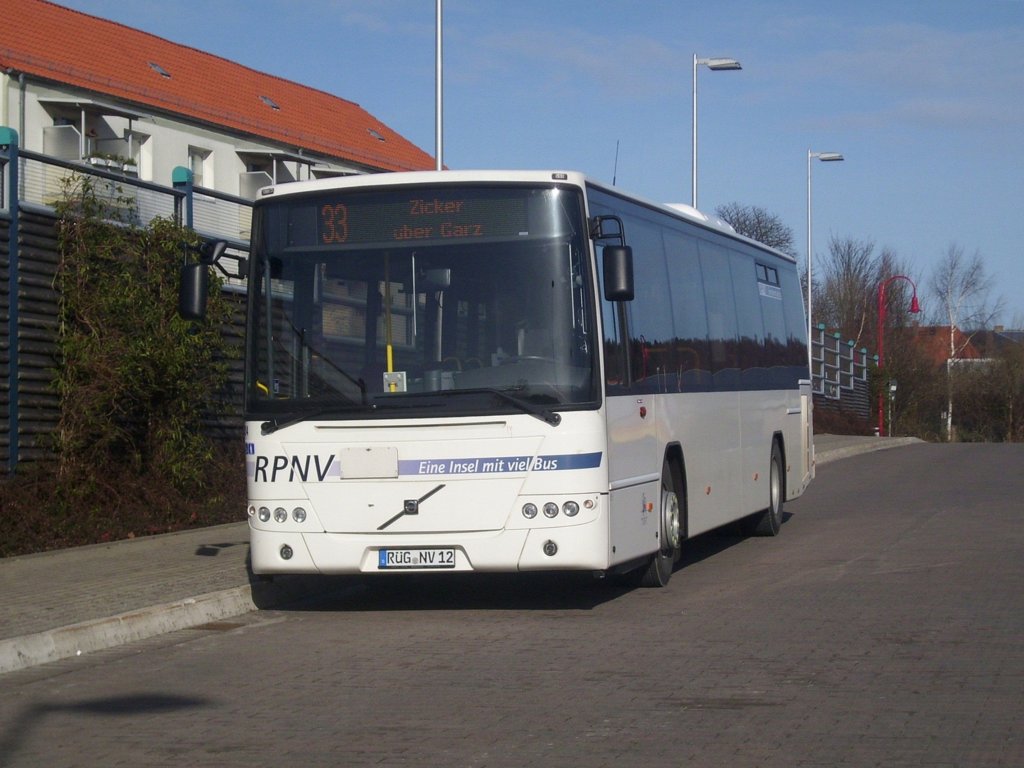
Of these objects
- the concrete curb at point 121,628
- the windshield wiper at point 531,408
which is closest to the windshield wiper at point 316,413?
the windshield wiper at point 531,408

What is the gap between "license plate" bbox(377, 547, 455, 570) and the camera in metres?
10.4

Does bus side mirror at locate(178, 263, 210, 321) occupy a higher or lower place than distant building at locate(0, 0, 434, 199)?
lower

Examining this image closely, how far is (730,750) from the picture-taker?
6234 millimetres

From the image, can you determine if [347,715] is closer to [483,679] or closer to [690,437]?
[483,679]

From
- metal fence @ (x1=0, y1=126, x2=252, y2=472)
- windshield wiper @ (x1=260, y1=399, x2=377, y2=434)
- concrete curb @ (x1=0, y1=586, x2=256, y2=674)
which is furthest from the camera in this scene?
metal fence @ (x1=0, y1=126, x2=252, y2=472)

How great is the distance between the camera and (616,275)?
404 inches

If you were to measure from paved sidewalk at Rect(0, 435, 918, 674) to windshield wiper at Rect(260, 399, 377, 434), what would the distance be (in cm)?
139

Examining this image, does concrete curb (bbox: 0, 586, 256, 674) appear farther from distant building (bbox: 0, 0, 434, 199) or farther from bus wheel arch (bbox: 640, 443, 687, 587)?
distant building (bbox: 0, 0, 434, 199)

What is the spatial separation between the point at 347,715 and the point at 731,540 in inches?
403

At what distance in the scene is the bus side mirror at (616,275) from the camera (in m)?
10.2

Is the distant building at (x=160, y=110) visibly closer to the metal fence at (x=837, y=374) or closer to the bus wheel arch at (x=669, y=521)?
the metal fence at (x=837, y=374)

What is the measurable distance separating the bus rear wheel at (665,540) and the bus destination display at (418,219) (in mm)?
A: 2778

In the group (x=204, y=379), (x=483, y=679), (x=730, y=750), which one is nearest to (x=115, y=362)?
(x=204, y=379)

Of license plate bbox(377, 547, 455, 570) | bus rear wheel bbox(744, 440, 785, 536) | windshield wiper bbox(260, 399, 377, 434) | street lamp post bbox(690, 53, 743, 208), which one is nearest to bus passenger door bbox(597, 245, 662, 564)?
license plate bbox(377, 547, 455, 570)
